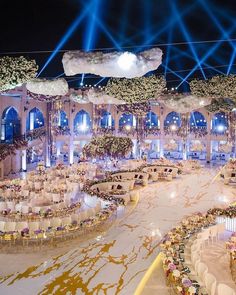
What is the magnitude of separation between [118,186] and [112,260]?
10.3 m

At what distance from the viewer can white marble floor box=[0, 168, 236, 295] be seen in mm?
8422

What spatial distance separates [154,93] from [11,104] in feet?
45.1

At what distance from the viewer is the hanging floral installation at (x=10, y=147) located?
23.8m

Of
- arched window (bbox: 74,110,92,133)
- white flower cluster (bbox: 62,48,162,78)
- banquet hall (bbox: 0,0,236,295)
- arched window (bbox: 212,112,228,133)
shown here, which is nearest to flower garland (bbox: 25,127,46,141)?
banquet hall (bbox: 0,0,236,295)

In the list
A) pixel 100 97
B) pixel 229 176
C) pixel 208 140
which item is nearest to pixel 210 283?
pixel 100 97

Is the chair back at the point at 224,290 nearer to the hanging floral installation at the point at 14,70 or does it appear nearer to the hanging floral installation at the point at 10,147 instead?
the hanging floral installation at the point at 14,70

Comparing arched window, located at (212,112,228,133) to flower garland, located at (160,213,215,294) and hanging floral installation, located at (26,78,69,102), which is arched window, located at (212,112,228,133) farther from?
flower garland, located at (160,213,215,294)

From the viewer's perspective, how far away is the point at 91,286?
8461 millimetres

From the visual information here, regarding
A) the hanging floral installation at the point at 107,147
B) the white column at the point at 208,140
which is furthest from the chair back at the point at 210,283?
the white column at the point at 208,140

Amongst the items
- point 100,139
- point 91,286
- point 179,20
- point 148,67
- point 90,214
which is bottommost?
point 91,286

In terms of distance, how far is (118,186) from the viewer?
2030 centimetres

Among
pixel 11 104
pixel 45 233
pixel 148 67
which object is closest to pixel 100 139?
pixel 148 67

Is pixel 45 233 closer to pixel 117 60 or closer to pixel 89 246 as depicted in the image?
pixel 89 246

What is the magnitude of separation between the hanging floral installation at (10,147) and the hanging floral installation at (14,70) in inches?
494
